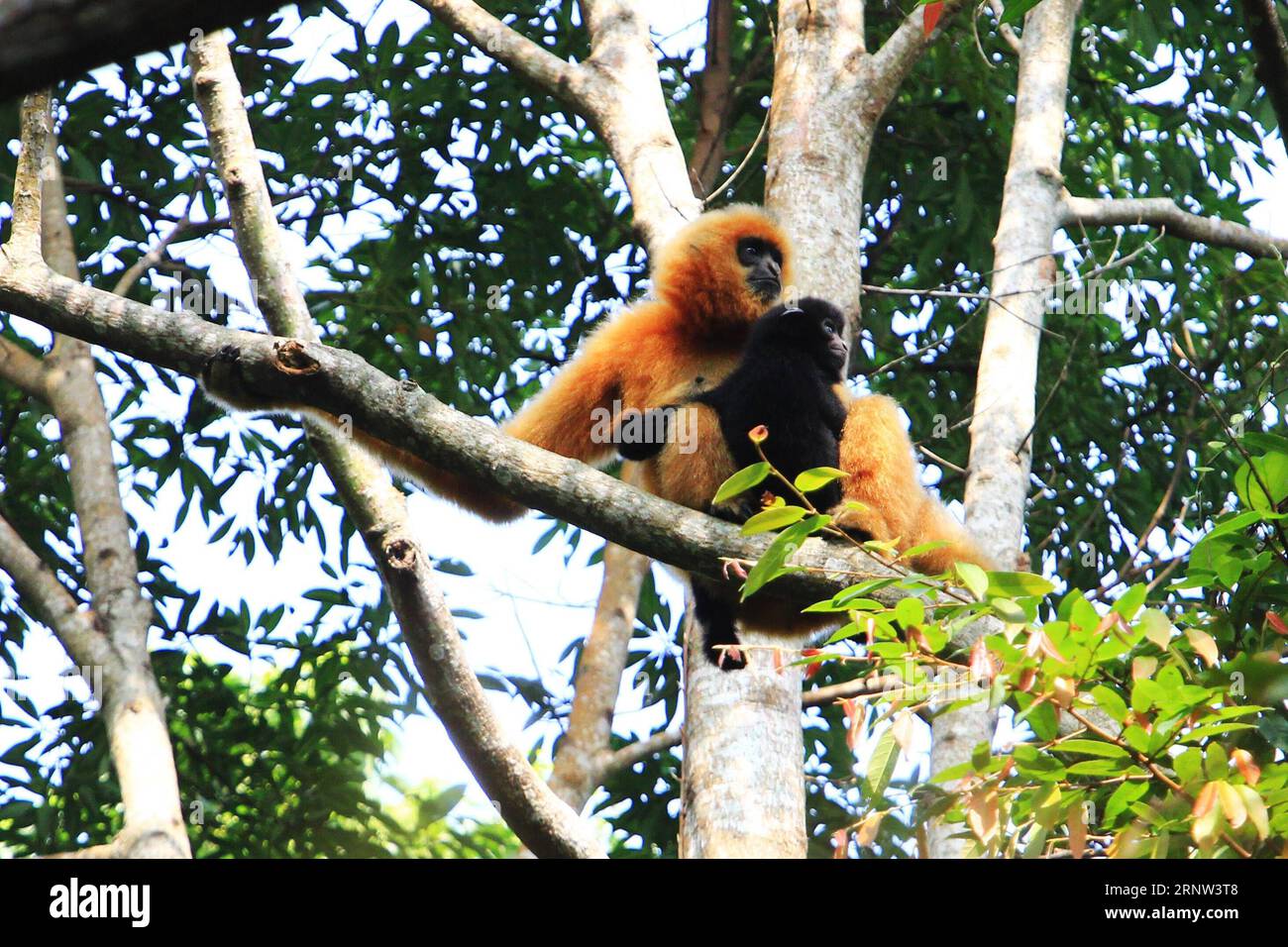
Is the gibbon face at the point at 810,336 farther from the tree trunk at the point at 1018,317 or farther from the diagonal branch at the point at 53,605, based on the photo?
the diagonal branch at the point at 53,605

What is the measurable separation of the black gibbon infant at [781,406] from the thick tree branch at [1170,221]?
230 cm

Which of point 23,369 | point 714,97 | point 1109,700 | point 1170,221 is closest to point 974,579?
point 1109,700

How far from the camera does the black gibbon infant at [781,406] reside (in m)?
4.85

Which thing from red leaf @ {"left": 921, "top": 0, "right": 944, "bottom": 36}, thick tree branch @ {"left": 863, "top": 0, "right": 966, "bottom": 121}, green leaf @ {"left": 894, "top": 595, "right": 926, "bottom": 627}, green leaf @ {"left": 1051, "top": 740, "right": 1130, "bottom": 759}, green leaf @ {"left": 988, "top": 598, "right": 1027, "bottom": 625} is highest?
thick tree branch @ {"left": 863, "top": 0, "right": 966, "bottom": 121}

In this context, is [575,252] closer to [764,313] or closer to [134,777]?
[764,313]

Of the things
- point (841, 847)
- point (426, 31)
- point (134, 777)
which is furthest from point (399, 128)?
point (841, 847)


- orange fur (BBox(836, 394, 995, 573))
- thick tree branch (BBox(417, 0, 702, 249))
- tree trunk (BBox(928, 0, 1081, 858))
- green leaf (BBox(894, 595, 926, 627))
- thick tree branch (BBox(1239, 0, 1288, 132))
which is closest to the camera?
green leaf (BBox(894, 595, 926, 627))

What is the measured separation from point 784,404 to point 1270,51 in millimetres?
2039

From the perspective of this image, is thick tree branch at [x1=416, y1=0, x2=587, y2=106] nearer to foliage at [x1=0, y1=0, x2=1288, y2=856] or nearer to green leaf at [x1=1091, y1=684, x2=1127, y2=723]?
foliage at [x1=0, y1=0, x2=1288, y2=856]

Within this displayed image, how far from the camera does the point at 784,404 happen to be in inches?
192

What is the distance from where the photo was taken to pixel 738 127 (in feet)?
28.4

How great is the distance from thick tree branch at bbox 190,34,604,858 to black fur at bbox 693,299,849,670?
83 cm

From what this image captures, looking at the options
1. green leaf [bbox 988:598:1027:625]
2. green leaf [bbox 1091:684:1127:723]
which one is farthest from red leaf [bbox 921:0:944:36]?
green leaf [bbox 1091:684:1127:723]

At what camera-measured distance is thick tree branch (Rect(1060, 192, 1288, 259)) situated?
263 inches
